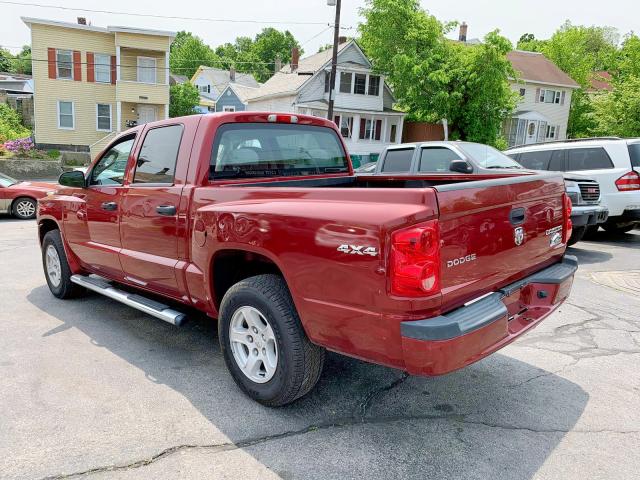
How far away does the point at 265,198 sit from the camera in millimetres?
3191

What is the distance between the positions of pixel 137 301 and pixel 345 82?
3144cm

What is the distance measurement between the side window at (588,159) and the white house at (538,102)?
32812 millimetres

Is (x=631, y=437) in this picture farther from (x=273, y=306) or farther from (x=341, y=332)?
(x=273, y=306)

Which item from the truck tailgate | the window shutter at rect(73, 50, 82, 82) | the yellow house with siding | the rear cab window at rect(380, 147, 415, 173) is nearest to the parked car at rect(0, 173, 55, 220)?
the rear cab window at rect(380, 147, 415, 173)

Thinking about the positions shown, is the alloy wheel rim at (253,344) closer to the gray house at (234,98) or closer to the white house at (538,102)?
the gray house at (234,98)

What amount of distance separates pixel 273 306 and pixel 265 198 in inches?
26.7

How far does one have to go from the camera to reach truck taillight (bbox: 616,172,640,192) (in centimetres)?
893

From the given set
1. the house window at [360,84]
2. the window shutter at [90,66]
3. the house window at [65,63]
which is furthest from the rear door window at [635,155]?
the house window at [65,63]

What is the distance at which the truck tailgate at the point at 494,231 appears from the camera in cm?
259

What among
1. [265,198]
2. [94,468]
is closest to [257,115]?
[265,198]

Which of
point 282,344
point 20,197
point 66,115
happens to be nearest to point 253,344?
point 282,344

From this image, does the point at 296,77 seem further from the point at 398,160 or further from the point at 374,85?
the point at 398,160

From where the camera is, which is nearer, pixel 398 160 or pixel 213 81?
pixel 398 160

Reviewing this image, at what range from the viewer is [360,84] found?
34.0 m
